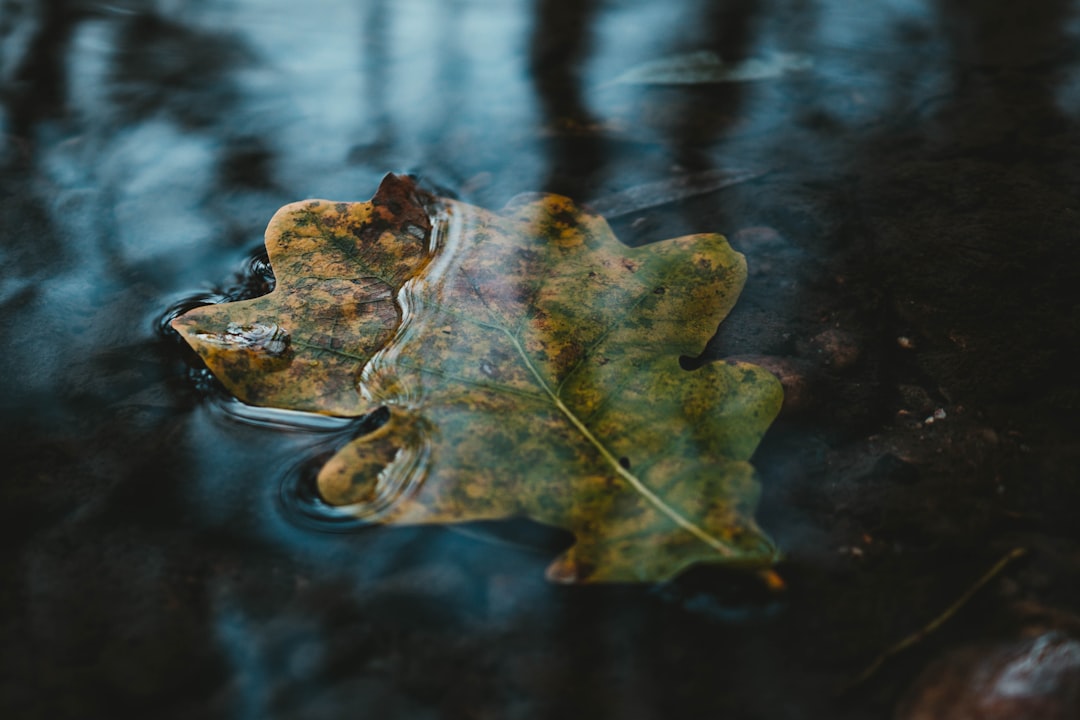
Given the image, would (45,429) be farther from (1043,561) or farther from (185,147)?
(1043,561)

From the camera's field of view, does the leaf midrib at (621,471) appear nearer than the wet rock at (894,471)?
Yes

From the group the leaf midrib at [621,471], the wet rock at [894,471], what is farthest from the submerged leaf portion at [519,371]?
the wet rock at [894,471]

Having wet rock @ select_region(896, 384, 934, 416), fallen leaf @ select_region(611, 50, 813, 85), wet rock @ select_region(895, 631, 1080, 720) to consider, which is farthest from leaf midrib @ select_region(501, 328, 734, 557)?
fallen leaf @ select_region(611, 50, 813, 85)

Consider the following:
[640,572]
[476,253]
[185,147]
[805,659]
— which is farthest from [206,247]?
[805,659]

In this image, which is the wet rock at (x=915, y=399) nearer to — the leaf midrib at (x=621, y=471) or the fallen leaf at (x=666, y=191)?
the leaf midrib at (x=621, y=471)

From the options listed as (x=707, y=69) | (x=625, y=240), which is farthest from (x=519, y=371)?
(x=707, y=69)
